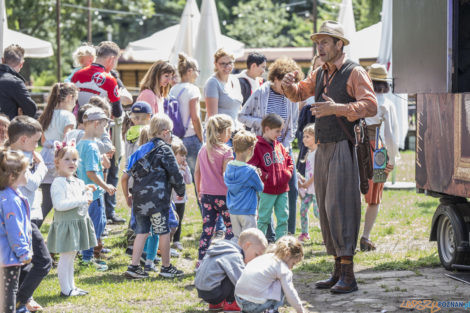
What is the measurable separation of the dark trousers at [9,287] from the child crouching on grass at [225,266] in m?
1.34

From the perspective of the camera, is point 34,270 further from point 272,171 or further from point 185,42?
point 185,42

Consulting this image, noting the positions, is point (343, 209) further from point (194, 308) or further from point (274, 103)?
point (274, 103)

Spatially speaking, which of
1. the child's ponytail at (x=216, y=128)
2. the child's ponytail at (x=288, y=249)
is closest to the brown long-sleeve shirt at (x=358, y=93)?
the child's ponytail at (x=216, y=128)

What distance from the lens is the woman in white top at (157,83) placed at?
8734 mm

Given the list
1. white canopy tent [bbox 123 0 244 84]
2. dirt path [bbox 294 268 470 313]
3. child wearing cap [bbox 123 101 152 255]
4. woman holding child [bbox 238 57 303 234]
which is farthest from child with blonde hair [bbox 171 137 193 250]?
white canopy tent [bbox 123 0 244 84]

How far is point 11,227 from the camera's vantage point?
17.0 feet

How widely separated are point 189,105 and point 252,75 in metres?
0.85

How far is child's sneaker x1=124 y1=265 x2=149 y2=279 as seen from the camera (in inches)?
280

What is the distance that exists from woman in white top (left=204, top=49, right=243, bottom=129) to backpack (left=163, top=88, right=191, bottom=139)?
1.19ft

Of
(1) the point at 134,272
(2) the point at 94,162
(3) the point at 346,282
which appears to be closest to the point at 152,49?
(2) the point at 94,162

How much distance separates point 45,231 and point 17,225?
14.5ft

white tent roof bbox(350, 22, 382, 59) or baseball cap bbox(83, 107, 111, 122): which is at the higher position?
white tent roof bbox(350, 22, 382, 59)

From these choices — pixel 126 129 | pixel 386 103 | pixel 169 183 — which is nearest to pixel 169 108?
pixel 126 129

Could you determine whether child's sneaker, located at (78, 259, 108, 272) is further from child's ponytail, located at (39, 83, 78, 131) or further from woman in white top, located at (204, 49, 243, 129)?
woman in white top, located at (204, 49, 243, 129)
